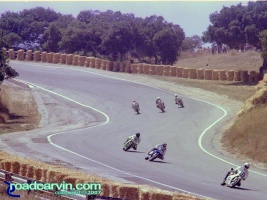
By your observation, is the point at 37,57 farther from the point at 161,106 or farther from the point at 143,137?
the point at 143,137

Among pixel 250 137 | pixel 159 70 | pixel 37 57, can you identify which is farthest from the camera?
pixel 37 57

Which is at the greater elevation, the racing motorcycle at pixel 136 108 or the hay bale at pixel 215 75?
the hay bale at pixel 215 75

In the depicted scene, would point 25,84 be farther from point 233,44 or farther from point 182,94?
point 233,44

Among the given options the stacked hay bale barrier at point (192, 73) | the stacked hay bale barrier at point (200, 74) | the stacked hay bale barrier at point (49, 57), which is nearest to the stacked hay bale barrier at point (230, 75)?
the stacked hay bale barrier at point (200, 74)

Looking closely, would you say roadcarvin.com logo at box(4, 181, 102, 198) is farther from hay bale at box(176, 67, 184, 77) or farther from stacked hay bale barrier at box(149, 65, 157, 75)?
stacked hay bale barrier at box(149, 65, 157, 75)

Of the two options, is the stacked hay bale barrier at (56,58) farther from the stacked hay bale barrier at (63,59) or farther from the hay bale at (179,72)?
the hay bale at (179,72)

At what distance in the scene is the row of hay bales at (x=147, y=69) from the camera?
60.4m

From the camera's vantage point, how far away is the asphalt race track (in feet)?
75.1

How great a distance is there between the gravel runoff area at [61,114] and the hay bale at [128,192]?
8.65 metres

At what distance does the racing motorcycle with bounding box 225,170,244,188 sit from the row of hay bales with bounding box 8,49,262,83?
126 ft

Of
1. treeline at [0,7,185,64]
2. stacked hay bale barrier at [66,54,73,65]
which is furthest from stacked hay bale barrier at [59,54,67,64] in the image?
treeline at [0,7,185,64]

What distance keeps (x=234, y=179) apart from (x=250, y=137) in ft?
36.7

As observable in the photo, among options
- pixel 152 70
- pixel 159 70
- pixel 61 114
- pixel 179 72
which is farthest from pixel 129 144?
pixel 152 70

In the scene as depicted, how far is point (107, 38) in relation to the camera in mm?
81500
